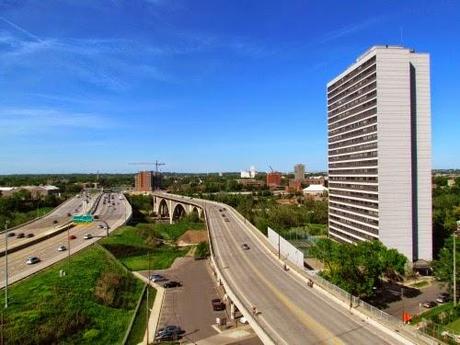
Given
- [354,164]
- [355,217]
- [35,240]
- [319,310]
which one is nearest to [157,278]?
[35,240]

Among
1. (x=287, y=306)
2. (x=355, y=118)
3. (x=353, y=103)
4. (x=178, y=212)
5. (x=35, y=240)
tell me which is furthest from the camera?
(x=178, y=212)

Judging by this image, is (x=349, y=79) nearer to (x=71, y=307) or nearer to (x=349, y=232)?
(x=349, y=232)

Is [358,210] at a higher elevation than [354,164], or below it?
below

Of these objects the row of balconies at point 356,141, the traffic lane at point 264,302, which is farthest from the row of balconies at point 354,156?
the traffic lane at point 264,302

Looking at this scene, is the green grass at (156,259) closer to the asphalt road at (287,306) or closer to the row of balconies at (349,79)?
the asphalt road at (287,306)

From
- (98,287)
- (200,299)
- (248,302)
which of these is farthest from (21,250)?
(248,302)

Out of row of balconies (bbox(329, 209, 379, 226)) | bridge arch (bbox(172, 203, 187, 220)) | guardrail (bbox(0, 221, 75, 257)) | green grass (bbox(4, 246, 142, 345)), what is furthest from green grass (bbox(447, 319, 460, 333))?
bridge arch (bbox(172, 203, 187, 220))

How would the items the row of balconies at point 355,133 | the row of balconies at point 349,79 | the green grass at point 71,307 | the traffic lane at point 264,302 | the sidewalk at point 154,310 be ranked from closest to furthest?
the traffic lane at point 264,302, the green grass at point 71,307, the sidewalk at point 154,310, the row of balconies at point 355,133, the row of balconies at point 349,79
